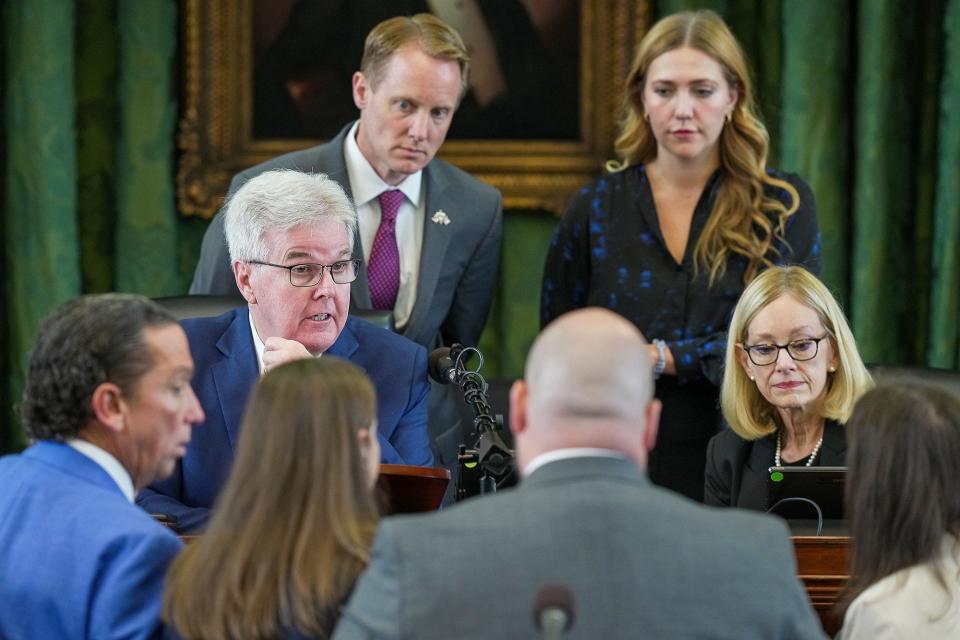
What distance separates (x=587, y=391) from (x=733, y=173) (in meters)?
2.70

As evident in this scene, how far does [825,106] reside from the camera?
5855 mm

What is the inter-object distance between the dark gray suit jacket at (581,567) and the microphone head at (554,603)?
0.17 feet

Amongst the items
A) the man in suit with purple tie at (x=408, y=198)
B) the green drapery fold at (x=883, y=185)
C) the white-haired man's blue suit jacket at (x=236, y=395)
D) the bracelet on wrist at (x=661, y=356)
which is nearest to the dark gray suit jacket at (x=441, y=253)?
the man in suit with purple tie at (x=408, y=198)

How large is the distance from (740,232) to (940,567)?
206 centimetres

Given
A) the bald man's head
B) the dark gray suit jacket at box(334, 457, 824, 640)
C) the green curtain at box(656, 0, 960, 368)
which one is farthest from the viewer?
the green curtain at box(656, 0, 960, 368)

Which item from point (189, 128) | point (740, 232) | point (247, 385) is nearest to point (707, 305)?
point (740, 232)

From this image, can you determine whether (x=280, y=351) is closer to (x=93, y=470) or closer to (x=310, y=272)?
(x=310, y=272)

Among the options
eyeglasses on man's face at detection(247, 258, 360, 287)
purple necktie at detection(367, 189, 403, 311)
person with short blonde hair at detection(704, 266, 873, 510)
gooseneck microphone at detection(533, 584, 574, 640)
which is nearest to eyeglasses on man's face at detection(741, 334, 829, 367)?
person with short blonde hair at detection(704, 266, 873, 510)

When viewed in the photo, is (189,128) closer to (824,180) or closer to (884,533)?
(824,180)

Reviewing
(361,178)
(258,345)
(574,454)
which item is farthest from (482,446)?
(361,178)

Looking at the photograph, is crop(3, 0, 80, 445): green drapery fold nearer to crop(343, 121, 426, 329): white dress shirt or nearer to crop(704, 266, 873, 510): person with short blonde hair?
crop(343, 121, 426, 329): white dress shirt

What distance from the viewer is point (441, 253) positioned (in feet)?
15.6

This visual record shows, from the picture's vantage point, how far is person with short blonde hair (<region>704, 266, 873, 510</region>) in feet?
13.1

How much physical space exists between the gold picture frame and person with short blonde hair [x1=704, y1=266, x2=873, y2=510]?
1.94m
